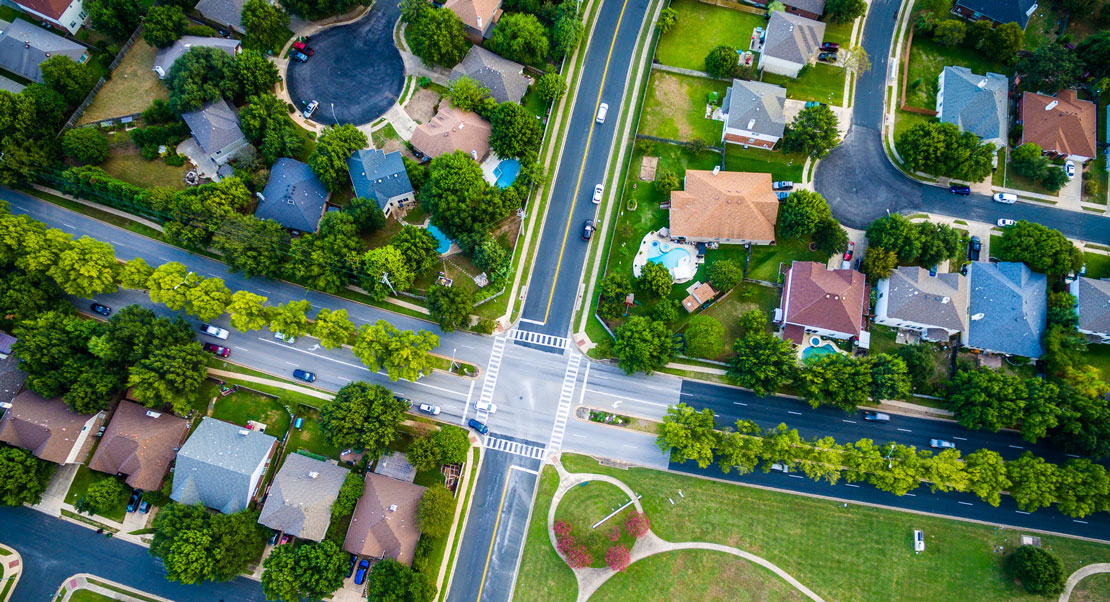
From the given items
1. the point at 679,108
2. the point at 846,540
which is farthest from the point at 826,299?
the point at 679,108

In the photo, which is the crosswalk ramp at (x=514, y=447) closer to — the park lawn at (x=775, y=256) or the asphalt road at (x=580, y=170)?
the asphalt road at (x=580, y=170)

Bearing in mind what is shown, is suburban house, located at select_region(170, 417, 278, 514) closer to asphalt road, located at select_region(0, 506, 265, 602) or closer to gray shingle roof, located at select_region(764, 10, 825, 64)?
asphalt road, located at select_region(0, 506, 265, 602)

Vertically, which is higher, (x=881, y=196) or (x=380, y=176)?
(x=881, y=196)

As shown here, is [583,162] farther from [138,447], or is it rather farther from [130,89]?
[130,89]

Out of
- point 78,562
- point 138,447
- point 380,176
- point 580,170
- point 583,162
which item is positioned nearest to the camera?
point 138,447

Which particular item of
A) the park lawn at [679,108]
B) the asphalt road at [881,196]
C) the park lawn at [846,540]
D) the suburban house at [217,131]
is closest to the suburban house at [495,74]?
the park lawn at [679,108]

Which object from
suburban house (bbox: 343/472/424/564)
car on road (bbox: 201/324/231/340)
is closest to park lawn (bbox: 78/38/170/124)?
car on road (bbox: 201/324/231/340)
